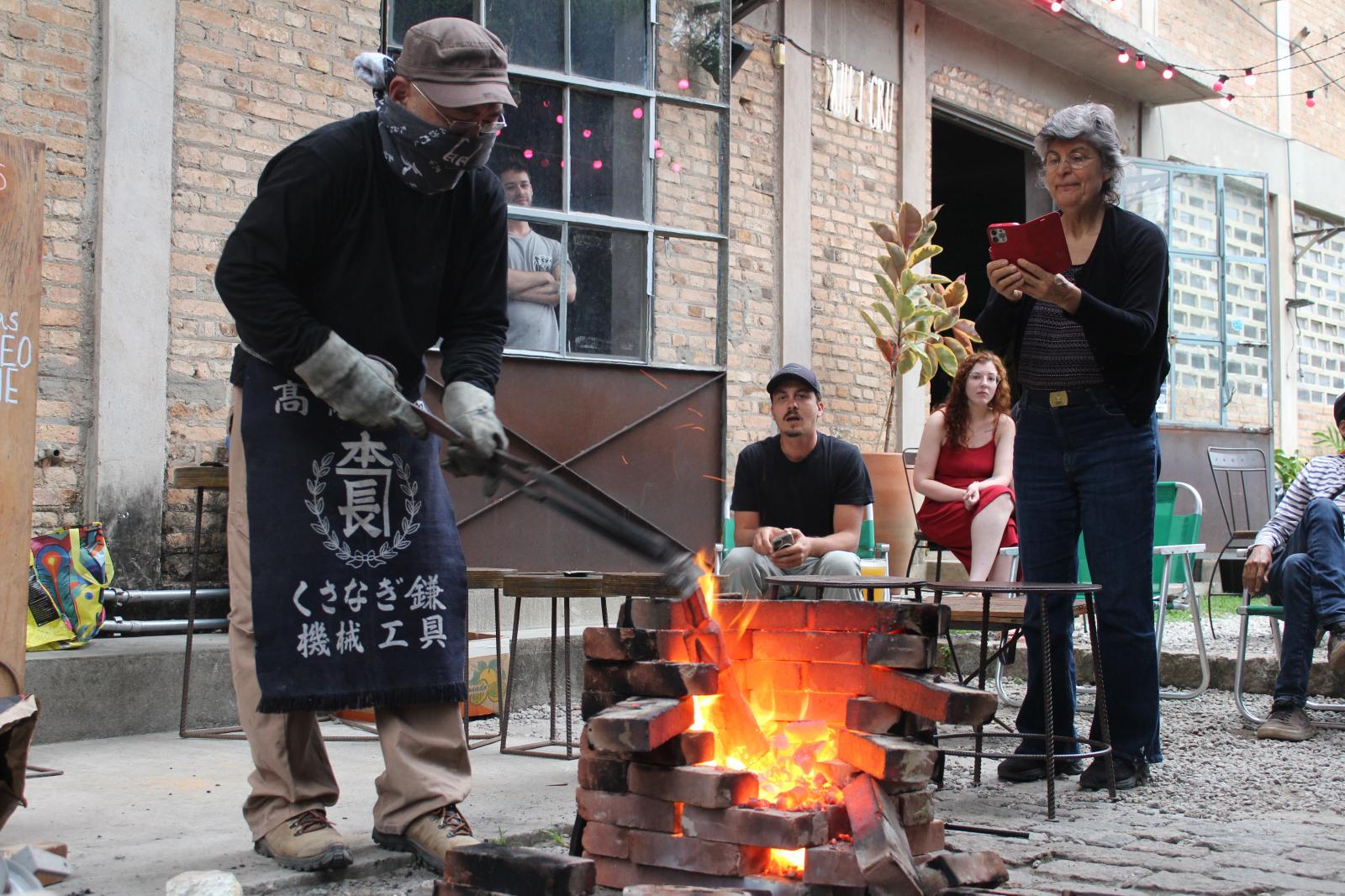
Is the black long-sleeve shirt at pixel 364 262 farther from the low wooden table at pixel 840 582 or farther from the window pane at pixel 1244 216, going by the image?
the window pane at pixel 1244 216

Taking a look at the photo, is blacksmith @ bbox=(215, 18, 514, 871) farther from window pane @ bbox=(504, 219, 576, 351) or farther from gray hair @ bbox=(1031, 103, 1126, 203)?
window pane @ bbox=(504, 219, 576, 351)

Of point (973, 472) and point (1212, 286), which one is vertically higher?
point (1212, 286)


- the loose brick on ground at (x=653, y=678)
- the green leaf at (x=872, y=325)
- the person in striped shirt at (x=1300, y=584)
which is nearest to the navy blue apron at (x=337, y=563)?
the loose brick on ground at (x=653, y=678)

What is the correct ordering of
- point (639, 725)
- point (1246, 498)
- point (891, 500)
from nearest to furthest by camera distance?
point (639, 725) < point (891, 500) < point (1246, 498)

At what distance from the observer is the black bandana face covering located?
3.28 meters

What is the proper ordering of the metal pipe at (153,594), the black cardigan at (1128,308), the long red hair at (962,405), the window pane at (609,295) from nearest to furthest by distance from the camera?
the black cardigan at (1128,308)
the metal pipe at (153,594)
the long red hair at (962,405)
the window pane at (609,295)

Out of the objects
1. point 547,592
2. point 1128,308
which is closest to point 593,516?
point 547,592

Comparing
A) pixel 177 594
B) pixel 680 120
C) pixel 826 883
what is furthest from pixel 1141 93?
pixel 826 883

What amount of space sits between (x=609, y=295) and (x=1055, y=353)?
418 centimetres

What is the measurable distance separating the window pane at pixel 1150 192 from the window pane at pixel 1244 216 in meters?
0.84

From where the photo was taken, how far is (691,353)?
29.6ft

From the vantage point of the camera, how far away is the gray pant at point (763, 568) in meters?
5.61

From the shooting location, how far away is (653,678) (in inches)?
123

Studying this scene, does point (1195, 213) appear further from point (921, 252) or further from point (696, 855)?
point (696, 855)
